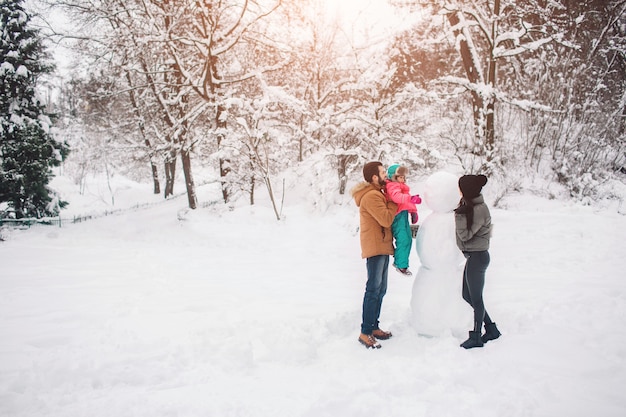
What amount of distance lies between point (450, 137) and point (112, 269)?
10147 mm

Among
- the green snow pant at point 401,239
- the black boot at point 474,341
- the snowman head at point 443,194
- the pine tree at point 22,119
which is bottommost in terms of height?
the black boot at point 474,341

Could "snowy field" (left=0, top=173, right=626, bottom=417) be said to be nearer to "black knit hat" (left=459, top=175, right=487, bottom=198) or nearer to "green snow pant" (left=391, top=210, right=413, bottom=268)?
"green snow pant" (left=391, top=210, right=413, bottom=268)

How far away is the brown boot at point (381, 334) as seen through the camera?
3.67 metres

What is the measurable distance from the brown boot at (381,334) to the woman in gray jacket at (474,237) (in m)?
0.74

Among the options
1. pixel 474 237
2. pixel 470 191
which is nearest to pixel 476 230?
pixel 474 237

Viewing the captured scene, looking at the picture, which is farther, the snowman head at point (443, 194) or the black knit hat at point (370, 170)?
the black knit hat at point (370, 170)

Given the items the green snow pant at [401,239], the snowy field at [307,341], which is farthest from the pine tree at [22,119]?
the green snow pant at [401,239]

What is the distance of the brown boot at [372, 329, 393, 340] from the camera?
3.67 metres

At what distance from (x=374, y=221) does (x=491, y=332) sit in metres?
1.59

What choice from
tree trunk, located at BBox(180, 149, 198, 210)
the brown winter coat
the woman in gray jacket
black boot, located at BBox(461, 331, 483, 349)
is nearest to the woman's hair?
the woman in gray jacket

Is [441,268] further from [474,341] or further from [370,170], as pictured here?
[370,170]

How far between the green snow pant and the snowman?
153 mm

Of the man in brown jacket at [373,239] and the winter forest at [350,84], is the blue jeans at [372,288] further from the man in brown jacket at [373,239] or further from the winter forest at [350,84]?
the winter forest at [350,84]

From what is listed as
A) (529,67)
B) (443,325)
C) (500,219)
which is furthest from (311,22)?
(443,325)
